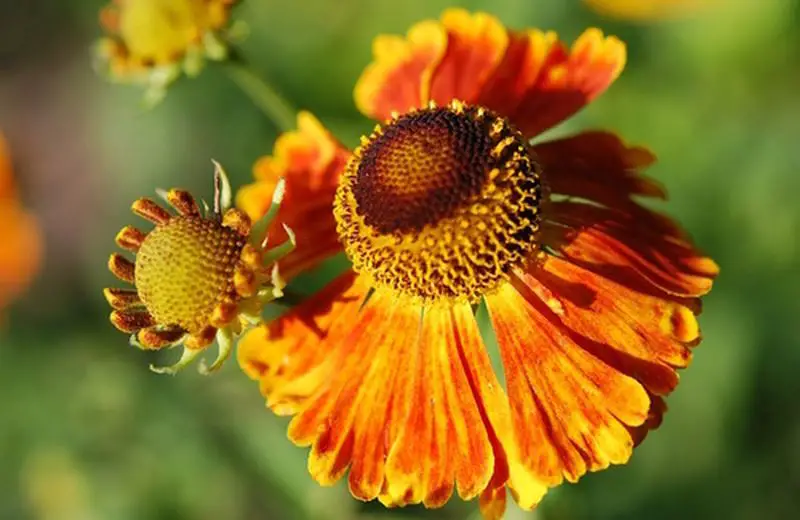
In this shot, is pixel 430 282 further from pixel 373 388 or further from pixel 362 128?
pixel 362 128

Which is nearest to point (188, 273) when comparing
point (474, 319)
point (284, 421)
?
point (474, 319)

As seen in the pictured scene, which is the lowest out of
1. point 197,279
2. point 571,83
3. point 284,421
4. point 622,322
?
point 284,421

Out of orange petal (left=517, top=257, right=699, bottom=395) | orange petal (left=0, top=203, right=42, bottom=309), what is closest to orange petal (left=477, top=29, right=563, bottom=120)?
orange petal (left=517, top=257, right=699, bottom=395)

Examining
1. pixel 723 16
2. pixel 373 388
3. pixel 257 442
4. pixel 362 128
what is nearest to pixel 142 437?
pixel 257 442

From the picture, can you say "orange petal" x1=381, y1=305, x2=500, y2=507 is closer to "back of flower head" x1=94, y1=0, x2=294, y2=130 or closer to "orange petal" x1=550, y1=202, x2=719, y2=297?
"orange petal" x1=550, y1=202, x2=719, y2=297

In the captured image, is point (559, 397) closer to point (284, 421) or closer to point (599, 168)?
point (599, 168)

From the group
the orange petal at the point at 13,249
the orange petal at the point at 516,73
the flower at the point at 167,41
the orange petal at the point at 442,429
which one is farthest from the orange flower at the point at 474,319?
the orange petal at the point at 13,249

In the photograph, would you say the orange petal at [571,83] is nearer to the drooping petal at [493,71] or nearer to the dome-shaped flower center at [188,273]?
the drooping petal at [493,71]
